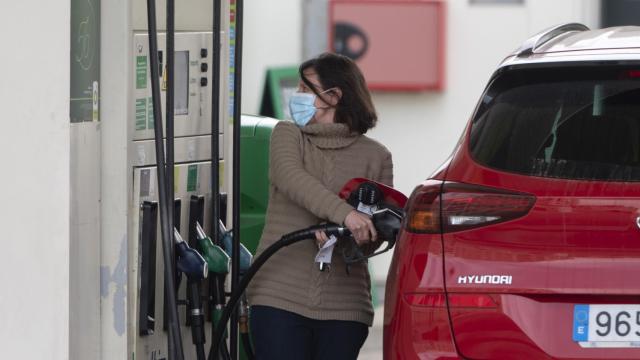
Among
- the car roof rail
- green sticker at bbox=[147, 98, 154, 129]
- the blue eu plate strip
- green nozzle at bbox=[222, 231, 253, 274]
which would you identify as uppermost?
the car roof rail

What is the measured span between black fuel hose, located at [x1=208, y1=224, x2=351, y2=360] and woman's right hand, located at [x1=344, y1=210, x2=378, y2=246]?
1.6 inches

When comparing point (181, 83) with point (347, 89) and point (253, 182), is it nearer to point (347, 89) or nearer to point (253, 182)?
point (347, 89)

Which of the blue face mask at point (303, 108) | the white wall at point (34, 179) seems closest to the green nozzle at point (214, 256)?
the blue face mask at point (303, 108)

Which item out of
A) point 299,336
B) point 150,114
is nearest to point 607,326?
point 299,336

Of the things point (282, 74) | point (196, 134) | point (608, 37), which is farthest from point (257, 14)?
point (608, 37)

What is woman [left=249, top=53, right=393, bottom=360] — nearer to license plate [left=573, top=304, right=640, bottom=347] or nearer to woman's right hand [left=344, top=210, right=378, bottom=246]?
woman's right hand [left=344, top=210, right=378, bottom=246]

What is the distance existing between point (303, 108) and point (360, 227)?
55cm

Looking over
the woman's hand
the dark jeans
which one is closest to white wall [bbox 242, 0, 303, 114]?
the dark jeans

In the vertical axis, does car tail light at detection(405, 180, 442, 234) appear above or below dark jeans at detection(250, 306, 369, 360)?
above

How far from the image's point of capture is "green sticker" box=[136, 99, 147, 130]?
4816 millimetres

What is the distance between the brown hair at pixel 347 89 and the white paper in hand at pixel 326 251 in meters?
0.46

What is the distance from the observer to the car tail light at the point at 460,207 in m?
3.91

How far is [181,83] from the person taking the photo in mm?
5227

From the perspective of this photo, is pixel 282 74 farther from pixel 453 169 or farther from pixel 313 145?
pixel 453 169
